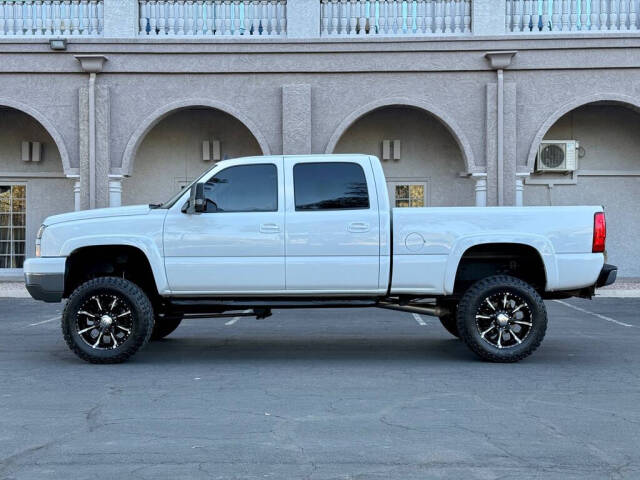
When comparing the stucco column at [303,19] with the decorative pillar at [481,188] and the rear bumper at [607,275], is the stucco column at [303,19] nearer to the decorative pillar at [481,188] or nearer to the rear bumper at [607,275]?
the decorative pillar at [481,188]

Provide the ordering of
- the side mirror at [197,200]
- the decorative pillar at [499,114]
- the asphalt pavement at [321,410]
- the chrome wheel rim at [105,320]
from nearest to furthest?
the asphalt pavement at [321,410], the side mirror at [197,200], the chrome wheel rim at [105,320], the decorative pillar at [499,114]

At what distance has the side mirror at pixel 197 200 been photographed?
831 centimetres

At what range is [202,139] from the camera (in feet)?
63.9

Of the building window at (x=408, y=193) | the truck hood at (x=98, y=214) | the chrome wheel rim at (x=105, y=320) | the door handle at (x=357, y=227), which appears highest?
the building window at (x=408, y=193)

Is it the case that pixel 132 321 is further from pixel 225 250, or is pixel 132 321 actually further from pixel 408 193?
pixel 408 193

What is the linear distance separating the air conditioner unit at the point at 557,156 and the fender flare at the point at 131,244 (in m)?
12.0

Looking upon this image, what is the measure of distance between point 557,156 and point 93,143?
9.90 meters

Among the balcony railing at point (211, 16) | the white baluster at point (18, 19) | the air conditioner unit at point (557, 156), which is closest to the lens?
the balcony railing at point (211, 16)

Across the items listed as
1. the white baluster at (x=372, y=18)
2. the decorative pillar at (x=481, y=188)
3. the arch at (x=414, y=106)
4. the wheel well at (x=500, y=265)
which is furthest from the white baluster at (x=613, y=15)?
the wheel well at (x=500, y=265)

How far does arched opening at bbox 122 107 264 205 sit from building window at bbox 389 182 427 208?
3.30 meters

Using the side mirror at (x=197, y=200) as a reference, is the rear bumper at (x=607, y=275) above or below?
below

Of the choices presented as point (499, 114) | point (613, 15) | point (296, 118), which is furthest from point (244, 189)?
point (613, 15)

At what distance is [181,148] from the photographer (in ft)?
64.0

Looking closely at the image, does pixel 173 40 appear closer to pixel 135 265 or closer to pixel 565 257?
pixel 135 265
